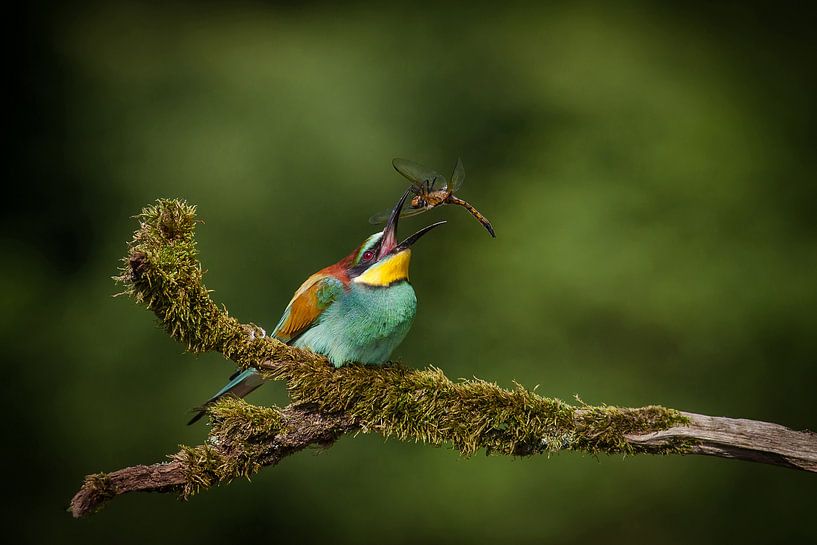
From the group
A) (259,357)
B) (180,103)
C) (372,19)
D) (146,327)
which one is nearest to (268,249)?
(146,327)

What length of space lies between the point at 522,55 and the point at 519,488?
96.8 inches

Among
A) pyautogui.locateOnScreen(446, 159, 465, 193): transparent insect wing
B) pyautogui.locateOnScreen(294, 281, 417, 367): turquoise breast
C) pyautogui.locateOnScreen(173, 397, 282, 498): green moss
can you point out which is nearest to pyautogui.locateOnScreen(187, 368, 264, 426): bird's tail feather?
pyautogui.locateOnScreen(294, 281, 417, 367): turquoise breast

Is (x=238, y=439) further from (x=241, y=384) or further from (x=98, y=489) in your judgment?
(x=241, y=384)

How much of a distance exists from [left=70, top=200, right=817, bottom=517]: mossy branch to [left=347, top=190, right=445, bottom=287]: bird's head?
35 cm

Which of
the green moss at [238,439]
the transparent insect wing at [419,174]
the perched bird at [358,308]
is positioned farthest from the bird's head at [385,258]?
the green moss at [238,439]

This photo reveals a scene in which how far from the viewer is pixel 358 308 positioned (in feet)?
8.29

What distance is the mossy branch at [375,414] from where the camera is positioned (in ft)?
6.81

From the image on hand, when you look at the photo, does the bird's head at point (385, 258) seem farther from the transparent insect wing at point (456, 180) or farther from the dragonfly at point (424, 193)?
the transparent insect wing at point (456, 180)

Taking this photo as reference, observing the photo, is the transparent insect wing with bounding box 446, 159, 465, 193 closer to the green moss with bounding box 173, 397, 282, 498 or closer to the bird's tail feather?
the bird's tail feather

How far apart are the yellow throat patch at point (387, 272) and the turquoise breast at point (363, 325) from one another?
19 mm

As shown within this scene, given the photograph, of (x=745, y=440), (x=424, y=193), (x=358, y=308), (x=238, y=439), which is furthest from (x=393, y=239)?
(x=745, y=440)

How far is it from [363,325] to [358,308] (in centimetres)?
7

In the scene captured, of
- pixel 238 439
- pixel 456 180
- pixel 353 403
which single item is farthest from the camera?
pixel 456 180

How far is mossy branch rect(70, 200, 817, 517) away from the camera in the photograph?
2.08m
